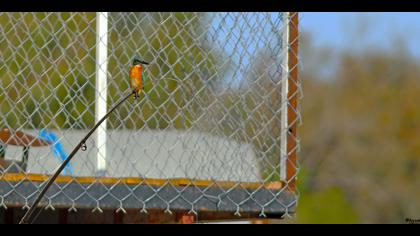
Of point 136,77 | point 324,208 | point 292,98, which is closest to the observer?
point 136,77

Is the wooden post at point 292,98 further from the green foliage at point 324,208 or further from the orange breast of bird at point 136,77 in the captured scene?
the green foliage at point 324,208

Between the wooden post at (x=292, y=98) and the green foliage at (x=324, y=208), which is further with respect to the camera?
the green foliage at (x=324, y=208)

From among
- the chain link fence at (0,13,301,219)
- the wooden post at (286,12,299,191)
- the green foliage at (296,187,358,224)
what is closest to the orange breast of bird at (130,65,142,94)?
the chain link fence at (0,13,301,219)

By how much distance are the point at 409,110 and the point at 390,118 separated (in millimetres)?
267

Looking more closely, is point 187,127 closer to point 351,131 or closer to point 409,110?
point 351,131

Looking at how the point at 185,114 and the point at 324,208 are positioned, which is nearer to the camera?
the point at 185,114

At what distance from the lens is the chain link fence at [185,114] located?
1.77m

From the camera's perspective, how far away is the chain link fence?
177cm

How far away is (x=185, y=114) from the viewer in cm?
184

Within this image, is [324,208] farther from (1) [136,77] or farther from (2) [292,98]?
(1) [136,77]

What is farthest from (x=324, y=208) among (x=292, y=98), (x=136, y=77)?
(x=136, y=77)

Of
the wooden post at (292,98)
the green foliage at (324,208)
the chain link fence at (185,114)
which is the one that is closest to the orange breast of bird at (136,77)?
the chain link fence at (185,114)

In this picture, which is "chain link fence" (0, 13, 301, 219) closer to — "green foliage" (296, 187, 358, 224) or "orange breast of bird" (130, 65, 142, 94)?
"orange breast of bird" (130, 65, 142, 94)
